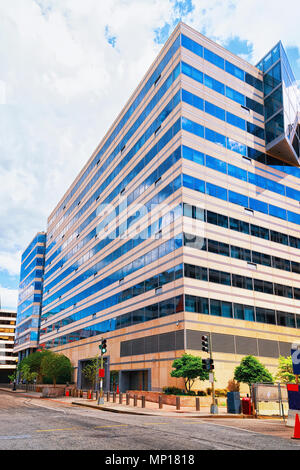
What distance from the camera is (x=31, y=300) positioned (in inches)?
4092

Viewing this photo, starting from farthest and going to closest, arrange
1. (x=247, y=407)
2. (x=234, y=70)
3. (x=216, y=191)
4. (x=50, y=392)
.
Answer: (x=234, y=70) → (x=50, y=392) → (x=216, y=191) → (x=247, y=407)

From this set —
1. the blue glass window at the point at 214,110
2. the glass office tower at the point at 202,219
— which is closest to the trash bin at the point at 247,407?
the glass office tower at the point at 202,219

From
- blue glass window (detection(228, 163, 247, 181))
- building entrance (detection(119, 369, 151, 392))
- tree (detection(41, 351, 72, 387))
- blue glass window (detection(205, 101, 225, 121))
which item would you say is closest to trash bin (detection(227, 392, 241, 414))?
building entrance (detection(119, 369, 151, 392))

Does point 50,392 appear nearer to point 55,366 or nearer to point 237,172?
point 55,366

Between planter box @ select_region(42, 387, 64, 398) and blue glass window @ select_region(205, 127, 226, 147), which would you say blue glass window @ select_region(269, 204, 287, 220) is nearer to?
blue glass window @ select_region(205, 127, 226, 147)

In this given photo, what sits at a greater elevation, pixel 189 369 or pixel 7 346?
pixel 7 346

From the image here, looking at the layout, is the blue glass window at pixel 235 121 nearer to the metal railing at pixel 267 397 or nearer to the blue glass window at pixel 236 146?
the blue glass window at pixel 236 146

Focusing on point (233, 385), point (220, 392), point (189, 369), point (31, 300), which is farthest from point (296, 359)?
point (31, 300)

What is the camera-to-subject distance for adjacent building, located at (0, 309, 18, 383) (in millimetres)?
143500

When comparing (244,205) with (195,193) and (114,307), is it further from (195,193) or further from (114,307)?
(114,307)

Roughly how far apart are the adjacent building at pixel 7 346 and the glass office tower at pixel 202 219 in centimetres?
10102

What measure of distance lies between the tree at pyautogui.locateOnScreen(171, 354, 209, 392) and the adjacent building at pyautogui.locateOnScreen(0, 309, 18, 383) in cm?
12134

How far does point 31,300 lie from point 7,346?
53.4 m
